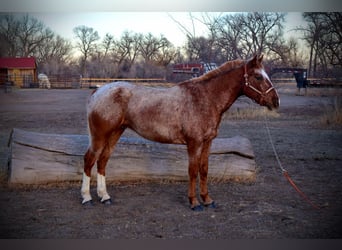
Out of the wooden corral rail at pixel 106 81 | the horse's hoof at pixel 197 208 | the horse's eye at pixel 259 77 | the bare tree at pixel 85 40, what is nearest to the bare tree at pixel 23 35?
the bare tree at pixel 85 40

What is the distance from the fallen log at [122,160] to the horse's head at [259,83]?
0.87 m

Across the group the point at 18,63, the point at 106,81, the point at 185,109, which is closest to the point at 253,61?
the point at 185,109

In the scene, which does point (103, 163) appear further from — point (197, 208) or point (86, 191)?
point (197, 208)

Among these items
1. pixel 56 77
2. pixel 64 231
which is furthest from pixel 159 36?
pixel 64 231

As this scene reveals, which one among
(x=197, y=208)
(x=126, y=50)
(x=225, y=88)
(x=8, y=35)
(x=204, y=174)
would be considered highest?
(x=8, y=35)

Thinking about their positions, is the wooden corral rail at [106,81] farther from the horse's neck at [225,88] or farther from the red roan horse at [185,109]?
the horse's neck at [225,88]

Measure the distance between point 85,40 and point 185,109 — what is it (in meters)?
1.33

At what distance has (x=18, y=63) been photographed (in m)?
3.53

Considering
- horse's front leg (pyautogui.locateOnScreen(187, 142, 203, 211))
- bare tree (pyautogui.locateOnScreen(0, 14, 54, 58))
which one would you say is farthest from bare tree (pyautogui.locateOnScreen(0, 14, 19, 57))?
horse's front leg (pyautogui.locateOnScreen(187, 142, 203, 211))

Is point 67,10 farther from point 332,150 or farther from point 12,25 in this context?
point 332,150

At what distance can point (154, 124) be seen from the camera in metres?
3.08

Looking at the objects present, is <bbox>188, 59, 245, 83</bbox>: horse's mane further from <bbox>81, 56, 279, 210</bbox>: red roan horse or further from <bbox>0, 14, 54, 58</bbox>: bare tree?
<bbox>0, 14, 54, 58</bbox>: bare tree

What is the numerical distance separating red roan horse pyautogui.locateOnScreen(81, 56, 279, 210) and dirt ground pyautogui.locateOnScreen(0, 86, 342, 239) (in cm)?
25

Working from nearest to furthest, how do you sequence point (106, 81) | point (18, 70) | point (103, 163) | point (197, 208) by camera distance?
1. point (197, 208)
2. point (103, 163)
3. point (18, 70)
4. point (106, 81)
